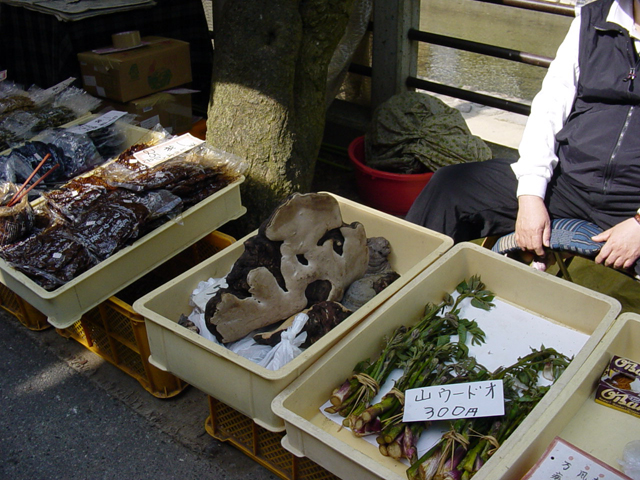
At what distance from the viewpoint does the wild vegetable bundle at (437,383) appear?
1.53 meters

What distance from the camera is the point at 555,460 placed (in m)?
Answer: 1.45

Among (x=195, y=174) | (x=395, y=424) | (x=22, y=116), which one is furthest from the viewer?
(x=22, y=116)

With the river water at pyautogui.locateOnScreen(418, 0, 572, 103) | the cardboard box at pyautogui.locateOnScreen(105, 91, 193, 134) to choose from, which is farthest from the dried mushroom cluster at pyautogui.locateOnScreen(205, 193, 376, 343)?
the river water at pyautogui.locateOnScreen(418, 0, 572, 103)

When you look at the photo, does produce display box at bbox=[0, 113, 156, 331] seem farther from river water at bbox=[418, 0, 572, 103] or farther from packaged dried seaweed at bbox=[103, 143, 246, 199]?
river water at bbox=[418, 0, 572, 103]

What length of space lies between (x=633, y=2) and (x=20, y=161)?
2614 mm

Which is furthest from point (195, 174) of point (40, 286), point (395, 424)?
point (395, 424)

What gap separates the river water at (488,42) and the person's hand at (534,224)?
397cm

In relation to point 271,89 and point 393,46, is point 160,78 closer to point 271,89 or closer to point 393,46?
point 271,89

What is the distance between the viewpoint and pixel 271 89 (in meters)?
2.74

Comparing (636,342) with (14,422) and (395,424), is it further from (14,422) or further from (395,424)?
(14,422)

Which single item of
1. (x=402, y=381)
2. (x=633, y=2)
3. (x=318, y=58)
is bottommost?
(x=402, y=381)

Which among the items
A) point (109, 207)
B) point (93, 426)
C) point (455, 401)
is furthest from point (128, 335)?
point (455, 401)

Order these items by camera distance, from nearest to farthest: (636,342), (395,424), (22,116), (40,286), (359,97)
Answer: (395,424) < (636,342) < (40,286) < (22,116) < (359,97)

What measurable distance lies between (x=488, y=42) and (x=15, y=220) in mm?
6351
